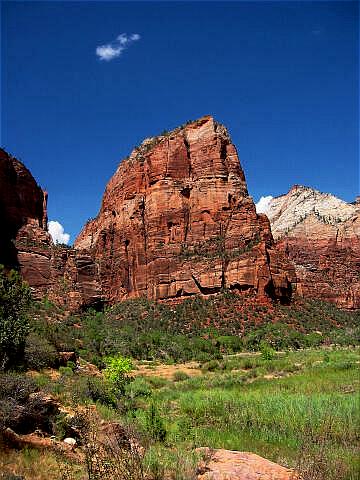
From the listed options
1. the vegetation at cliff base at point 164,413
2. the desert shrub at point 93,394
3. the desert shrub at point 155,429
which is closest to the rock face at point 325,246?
the vegetation at cliff base at point 164,413

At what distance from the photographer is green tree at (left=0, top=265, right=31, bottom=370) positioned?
50.7 feet

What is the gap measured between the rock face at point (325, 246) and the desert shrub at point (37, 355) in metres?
60.9

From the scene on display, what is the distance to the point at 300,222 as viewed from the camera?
106 m

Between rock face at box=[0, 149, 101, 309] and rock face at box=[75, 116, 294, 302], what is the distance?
27.3ft

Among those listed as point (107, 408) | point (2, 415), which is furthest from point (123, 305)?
point (2, 415)

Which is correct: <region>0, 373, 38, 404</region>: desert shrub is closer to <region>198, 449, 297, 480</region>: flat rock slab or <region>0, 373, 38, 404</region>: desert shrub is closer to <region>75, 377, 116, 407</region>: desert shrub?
<region>198, 449, 297, 480</region>: flat rock slab

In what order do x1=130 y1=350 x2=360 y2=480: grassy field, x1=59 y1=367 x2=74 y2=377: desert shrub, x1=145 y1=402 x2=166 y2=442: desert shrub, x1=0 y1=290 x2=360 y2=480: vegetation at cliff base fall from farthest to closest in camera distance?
x1=59 y1=367 x2=74 y2=377: desert shrub < x1=145 y1=402 x2=166 y2=442: desert shrub < x1=130 y1=350 x2=360 y2=480: grassy field < x1=0 y1=290 x2=360 y2=480: vegetation at cliff base

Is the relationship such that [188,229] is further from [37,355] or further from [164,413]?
[164,413]

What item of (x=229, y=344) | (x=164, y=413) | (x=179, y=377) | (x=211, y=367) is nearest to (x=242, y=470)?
(x=164, y=413)

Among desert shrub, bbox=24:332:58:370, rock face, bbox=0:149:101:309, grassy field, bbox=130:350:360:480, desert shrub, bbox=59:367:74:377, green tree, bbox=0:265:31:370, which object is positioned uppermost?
rock face, bbox=0:149:101:309

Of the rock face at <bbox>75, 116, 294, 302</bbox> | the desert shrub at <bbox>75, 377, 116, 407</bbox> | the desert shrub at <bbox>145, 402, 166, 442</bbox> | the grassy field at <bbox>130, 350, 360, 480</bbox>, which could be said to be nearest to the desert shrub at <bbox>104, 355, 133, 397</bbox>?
the desert shrub at <bbox>75, 377, 116, 407</bbox>

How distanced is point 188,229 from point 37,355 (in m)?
44.0

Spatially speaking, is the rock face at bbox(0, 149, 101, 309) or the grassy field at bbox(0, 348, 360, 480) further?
the rock face at bbox(0, 149, 101, 309)

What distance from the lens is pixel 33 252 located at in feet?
178
